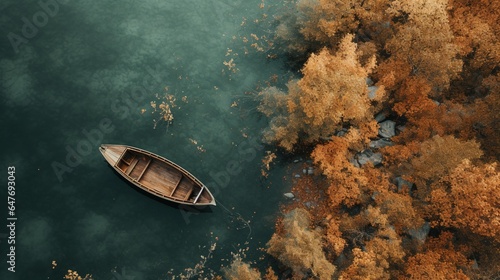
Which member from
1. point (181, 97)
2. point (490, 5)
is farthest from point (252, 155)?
point (490, 5)

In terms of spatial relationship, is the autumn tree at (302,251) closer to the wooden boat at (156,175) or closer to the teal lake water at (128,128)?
the teal lake water at (128,128)

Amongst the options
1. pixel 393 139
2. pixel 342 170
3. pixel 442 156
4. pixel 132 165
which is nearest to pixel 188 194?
pixel 132 165

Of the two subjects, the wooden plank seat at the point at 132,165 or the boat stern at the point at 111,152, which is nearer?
the boat stern at the point at 111,152

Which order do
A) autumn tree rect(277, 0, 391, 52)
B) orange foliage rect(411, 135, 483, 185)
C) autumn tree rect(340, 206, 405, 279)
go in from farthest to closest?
autumn tree rect(277, 0, 391, 52)
orange foliage rect(411, 135, 483, 185)
autumn tree rect(340, 206, 405, 279)

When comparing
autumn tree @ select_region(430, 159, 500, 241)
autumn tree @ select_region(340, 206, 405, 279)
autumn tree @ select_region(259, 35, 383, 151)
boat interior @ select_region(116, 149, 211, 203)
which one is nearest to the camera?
autumn tree @ select_region(430, 159, 500, 241)

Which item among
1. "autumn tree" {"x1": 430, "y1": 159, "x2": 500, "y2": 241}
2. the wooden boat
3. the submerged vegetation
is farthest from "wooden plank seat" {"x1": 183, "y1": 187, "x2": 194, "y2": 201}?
"autumn tree" {"x1": 430, "y1": 159, "x2": 500, "y2": 241}

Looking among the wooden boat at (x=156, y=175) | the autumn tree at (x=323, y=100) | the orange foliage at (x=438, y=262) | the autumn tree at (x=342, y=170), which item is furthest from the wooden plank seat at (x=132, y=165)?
the orange foliage at (x=438, y=262)

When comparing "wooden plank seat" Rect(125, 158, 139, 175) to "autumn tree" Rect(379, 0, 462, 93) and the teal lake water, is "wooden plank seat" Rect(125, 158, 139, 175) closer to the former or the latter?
the teal lake water

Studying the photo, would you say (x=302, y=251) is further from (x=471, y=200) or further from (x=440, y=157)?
(x=440, y=157)
